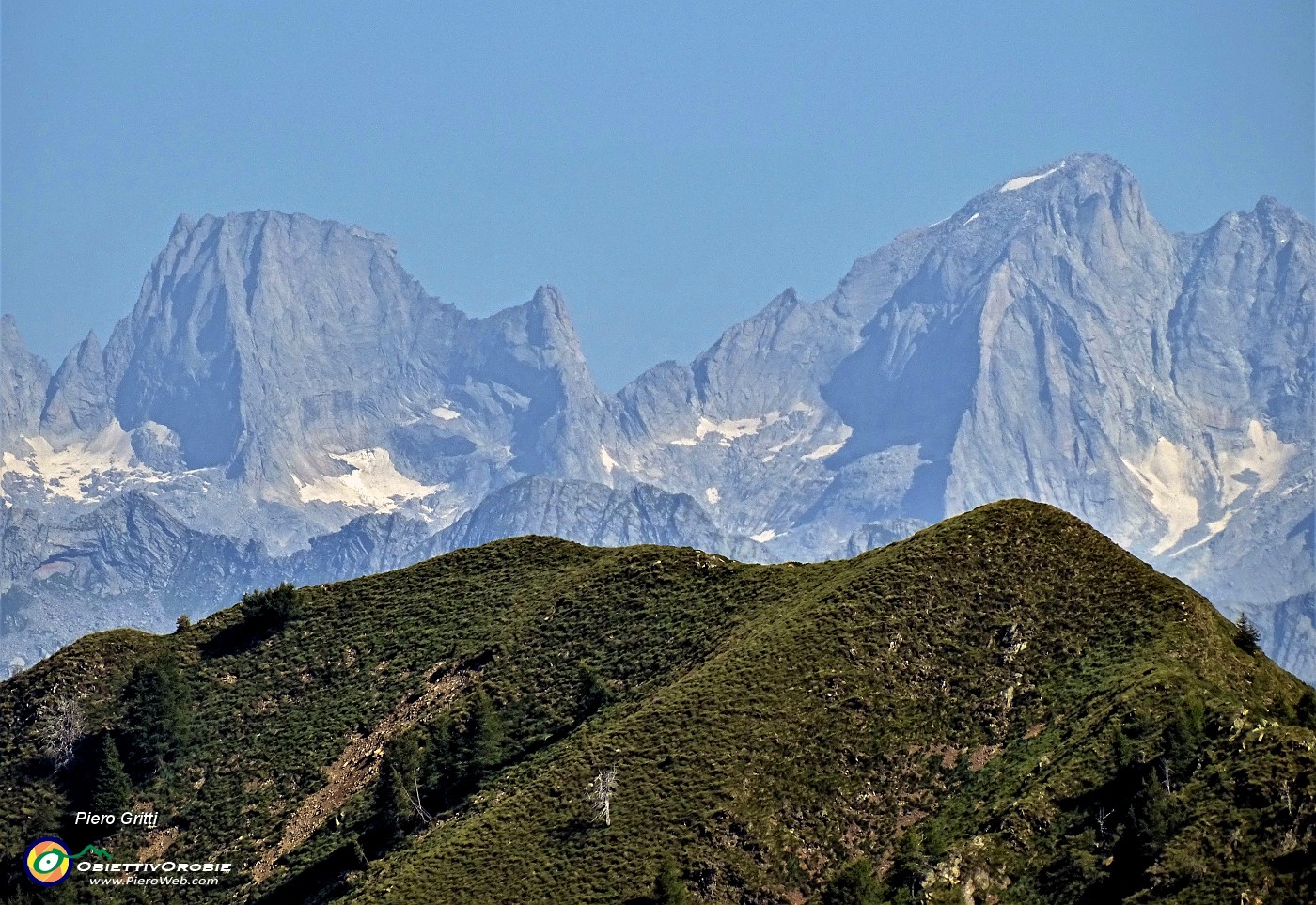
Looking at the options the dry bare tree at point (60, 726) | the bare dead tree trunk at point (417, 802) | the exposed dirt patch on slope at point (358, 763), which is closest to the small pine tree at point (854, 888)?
the bare dead tree trunk at point (417, 802)

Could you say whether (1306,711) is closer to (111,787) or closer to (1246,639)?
(1246,639)

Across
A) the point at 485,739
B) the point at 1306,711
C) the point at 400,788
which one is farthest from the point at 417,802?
the point at 1306,711

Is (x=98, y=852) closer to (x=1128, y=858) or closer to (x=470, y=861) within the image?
(x=470, y=861)

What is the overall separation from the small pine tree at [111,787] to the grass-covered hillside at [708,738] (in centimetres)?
26

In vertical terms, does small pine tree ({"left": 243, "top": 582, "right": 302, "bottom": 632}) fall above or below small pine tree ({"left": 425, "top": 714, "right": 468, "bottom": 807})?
above

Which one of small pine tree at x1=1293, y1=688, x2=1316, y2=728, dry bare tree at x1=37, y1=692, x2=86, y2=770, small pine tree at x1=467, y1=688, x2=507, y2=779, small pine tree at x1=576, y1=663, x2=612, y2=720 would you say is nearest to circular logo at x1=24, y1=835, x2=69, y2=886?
dry bare tree at x1=37, y1=692, x2=86, y2=770

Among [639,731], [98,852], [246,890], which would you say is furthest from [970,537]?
[98,852]

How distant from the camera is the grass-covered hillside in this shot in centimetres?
10362

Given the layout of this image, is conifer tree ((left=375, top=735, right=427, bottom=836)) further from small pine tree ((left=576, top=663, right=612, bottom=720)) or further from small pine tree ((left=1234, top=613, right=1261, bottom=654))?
small pine tree ((left=1234, top=613, right=1261, bottom=654))

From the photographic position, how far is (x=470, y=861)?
114 m

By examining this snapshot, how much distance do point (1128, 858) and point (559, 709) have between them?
2040 inches

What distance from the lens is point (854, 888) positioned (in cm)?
10181

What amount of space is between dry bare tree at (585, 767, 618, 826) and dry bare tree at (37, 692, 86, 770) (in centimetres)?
4780

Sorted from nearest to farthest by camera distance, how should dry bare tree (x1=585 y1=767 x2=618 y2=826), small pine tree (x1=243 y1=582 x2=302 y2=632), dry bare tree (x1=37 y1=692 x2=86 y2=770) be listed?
dry bare tree (x1=585 y1=767 x2=618 y2=826) < dry bare tree (x1=37 y1=692 x2=86 y2=770) < small pine tree (x1=243 y1=582 x2=302 y2=632)
